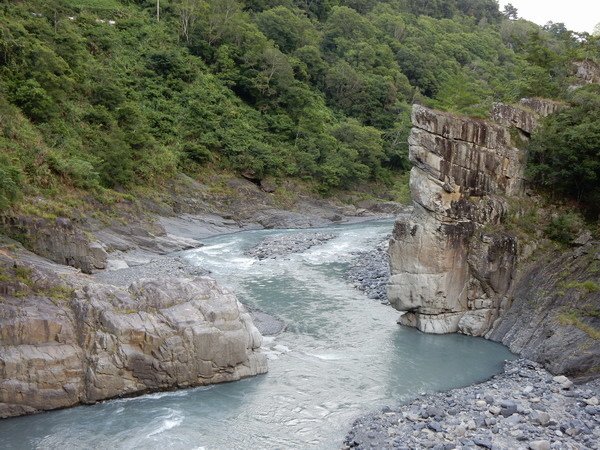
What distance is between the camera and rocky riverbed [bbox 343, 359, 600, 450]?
14.8 m

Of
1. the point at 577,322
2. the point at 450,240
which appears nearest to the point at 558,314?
the point at 577,322

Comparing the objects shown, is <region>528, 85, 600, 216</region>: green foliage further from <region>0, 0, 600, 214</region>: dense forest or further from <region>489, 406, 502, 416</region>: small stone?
<region>489, 406, 502, 416</region>: small stone

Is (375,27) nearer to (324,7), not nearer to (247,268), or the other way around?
(324,7)

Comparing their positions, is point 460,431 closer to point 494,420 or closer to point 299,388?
point 494,420

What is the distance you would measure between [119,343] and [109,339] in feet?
1.05

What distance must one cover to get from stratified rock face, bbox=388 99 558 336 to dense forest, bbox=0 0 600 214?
3.20m

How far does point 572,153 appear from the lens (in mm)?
24375

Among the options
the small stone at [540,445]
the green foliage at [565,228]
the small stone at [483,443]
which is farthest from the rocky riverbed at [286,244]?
the small stone at [540,445]

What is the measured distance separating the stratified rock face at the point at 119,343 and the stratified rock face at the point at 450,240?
837cm

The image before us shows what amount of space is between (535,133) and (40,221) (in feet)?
80.0

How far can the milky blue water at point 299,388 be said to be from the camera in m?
15.3

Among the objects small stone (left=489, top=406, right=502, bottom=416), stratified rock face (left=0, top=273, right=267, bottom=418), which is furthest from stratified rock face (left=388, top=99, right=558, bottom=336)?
stratified rock face (left=0, top=273, right=267, bottom=418)

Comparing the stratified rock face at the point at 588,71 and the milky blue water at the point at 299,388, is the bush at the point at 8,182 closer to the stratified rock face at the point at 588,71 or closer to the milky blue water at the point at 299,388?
the milky blue water at the point at 299,388

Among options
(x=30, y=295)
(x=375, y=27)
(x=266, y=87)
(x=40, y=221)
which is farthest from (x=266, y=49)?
(x=30, y=295)
